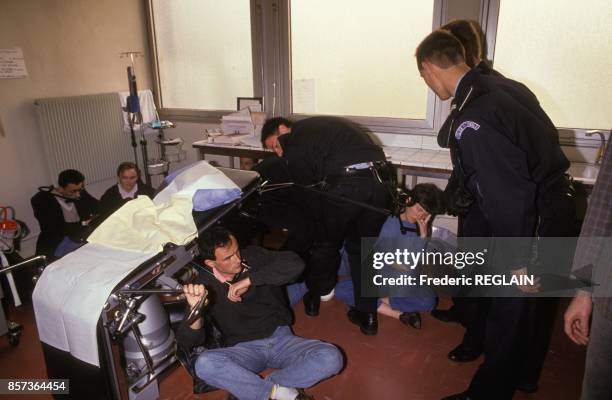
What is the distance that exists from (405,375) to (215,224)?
1137mm

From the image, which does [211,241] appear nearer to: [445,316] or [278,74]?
[445,316]

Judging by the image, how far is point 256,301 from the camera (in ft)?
5.57

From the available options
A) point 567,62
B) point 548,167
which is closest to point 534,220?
point 548,167

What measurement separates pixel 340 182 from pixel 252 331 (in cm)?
88

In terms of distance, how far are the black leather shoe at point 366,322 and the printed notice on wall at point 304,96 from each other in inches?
77.4

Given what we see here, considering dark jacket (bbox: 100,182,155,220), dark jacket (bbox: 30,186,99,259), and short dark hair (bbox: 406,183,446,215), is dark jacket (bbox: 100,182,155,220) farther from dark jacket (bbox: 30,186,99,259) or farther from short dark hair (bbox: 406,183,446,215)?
short dark hair (bbox: 406,183,446,215)

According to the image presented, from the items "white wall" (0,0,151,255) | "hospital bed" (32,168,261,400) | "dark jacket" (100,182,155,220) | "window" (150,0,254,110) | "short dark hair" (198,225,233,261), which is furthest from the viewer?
"window" (150,0,254,110)

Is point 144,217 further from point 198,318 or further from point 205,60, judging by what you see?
point 205,60

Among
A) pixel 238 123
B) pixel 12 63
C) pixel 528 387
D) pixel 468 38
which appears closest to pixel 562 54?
pixel 468 38

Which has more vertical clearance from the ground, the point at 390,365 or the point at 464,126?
the point at 464,126

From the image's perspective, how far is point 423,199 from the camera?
2.25m

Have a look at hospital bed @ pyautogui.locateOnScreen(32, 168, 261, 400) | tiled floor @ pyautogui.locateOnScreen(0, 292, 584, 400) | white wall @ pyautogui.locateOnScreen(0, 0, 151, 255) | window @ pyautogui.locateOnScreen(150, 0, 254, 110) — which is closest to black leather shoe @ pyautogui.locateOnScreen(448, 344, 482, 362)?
tiled floor @ pyautogui.locateOnScreen(0, 292, 584, 400)

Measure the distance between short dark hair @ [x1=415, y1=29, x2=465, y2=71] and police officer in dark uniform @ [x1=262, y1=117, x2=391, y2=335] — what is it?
705 millimetres

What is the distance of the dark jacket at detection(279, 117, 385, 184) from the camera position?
2.19 meters
